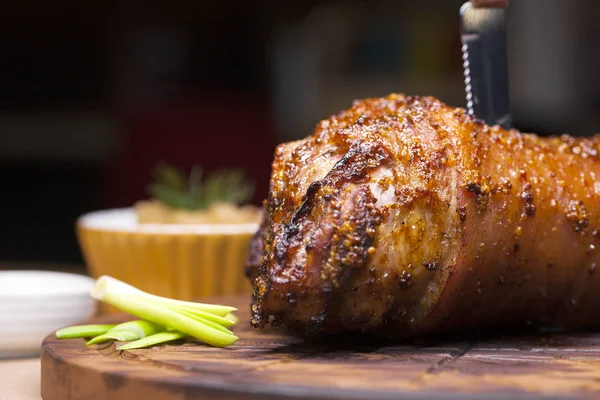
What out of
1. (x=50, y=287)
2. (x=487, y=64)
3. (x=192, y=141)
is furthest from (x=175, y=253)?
(x=192, y=141)

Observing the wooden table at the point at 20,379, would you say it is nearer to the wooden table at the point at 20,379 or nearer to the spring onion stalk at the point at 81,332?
the wooden table at the point at 20,379

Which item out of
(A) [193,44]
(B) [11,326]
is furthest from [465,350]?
(A) [193,44]

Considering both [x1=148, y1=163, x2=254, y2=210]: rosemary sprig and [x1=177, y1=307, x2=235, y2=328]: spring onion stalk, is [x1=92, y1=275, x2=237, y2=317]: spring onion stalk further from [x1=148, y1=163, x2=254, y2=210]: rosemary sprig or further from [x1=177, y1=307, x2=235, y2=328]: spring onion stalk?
[x1=148, y1=163, x2=254, y2=210]: rosemary sprig

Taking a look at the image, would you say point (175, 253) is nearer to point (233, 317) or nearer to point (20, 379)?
point (233, 317)

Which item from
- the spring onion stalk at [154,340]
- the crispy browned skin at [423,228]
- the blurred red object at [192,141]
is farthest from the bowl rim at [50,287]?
the blurred red object at [192,141]

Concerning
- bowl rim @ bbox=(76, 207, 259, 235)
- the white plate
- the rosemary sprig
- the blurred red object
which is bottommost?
the white plate

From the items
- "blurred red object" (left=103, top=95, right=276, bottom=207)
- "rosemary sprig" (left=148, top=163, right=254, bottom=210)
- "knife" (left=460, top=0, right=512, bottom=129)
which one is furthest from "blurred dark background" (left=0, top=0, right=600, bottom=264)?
"knife" (left=460, top=0, right=512, bottom=129)
